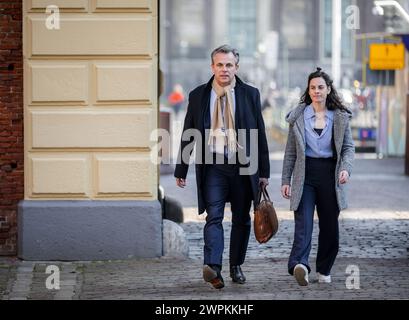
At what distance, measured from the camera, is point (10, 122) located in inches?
424

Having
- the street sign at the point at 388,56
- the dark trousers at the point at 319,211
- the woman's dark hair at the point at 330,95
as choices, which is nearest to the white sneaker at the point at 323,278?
the dark trousers at the point at 319,211

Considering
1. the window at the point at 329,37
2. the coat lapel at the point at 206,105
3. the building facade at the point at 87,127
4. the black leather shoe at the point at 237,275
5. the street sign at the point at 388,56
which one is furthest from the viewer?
the window at the point at 329,37

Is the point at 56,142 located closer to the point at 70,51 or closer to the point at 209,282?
the point at 70,51

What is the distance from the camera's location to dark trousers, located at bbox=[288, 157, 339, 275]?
902cm

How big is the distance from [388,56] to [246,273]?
16072 mm

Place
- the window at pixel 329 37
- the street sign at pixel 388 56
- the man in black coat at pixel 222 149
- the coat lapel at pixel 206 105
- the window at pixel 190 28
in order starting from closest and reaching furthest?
the man in black coat at pixel 222 149
the coat lapel at pixel 206 105
the street sign at pixel 388 56
the window at pixel 190 28
the window at pixel 329 37

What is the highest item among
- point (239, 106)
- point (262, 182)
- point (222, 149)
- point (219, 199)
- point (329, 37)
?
point (329, 37)

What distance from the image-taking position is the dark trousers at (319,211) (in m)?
9.02

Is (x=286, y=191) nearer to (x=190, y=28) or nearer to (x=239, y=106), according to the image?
(x=239, y=106)

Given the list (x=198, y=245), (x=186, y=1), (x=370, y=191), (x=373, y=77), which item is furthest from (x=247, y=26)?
(x=198, y=245)

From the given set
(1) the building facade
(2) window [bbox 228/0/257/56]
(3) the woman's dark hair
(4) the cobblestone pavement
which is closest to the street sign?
(4) the cobblestone pavement

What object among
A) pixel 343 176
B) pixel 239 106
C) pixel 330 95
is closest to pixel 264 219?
pixel 343 176

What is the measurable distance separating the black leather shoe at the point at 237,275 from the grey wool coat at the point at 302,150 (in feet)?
2.34

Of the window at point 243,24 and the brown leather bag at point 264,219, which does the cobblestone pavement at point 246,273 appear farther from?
the window at point 243,24
